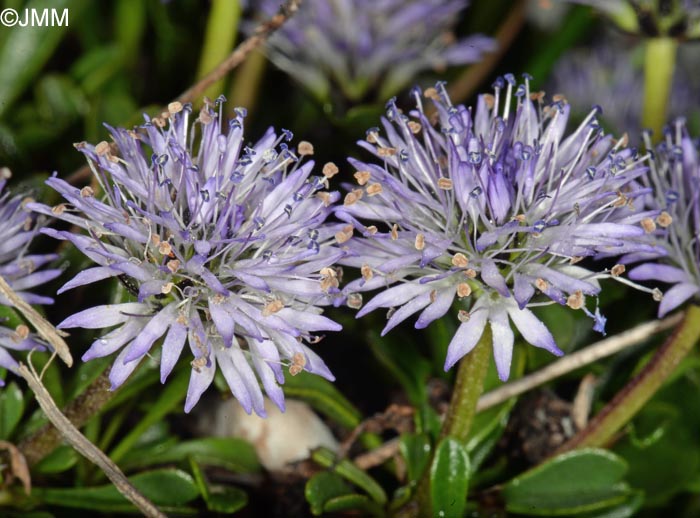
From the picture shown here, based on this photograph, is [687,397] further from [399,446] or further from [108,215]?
[108,215]

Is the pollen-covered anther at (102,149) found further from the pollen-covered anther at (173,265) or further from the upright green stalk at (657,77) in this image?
the upright green stalk at (657,77)

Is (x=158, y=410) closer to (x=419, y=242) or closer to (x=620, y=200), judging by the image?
(x=419, y=242)

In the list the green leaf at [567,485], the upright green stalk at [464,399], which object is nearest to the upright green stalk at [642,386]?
the green leaf at [567,485]

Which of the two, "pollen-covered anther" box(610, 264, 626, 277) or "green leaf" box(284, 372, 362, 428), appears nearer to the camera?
"pollen-covered anther" box(610, 264, 626, 277)

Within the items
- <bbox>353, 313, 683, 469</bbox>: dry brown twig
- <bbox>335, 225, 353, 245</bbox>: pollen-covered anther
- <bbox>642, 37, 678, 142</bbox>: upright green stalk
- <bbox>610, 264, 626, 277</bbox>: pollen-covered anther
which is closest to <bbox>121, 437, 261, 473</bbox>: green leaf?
<bbox>353, 313, 683, 469</bbox>: dry brown twig

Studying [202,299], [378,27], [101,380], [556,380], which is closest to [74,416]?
[101,380]

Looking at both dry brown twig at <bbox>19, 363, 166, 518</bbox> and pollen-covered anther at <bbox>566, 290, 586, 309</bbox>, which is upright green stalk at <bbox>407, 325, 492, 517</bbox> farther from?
dry brown twig at <bbox>19, 363, 166, 518</bbox>

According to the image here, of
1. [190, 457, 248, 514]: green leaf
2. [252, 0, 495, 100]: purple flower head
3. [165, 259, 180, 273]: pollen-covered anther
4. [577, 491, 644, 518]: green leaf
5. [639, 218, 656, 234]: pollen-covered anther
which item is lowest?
[577, 491, 644, 518]: green leaf
